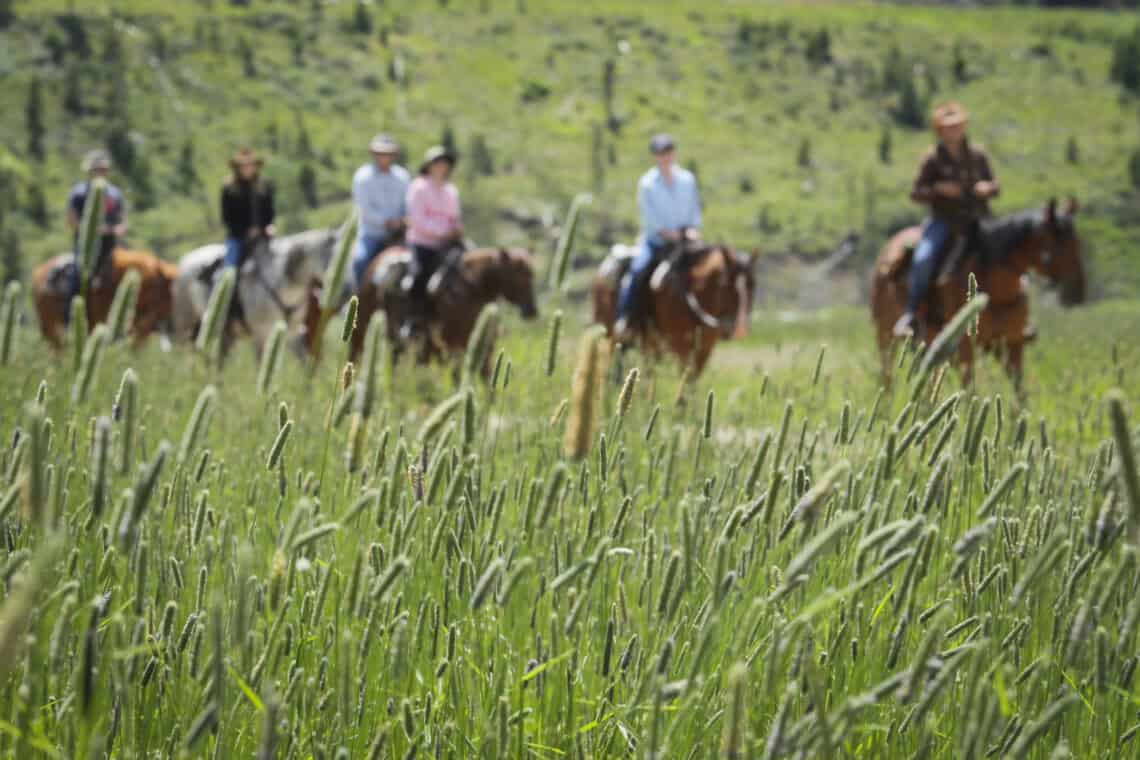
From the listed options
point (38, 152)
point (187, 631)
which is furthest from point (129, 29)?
point (187, 631)

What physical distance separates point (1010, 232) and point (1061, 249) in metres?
0.45

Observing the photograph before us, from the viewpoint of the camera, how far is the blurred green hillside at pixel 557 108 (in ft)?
204

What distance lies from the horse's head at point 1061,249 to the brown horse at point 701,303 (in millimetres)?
2762

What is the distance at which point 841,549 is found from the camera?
8.59ft

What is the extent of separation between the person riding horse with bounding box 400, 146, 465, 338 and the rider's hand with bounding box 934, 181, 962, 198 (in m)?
4.49

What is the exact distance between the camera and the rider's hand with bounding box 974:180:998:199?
10867 mm

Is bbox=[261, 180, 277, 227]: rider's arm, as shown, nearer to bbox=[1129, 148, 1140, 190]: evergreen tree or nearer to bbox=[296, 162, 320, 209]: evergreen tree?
bbox=[296, 162, 320, 209]: evergreen tree

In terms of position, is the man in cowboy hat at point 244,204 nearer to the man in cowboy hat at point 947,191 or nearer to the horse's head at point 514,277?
the horse's head at point 514,277

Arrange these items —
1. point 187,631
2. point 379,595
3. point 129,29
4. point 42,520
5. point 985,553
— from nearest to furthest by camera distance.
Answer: point 42,520, point 379,595, point 187,631, point 985,553, point 129,29

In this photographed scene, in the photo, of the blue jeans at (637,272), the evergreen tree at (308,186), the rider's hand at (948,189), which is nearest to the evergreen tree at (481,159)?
the evergreen tree at (308,186)

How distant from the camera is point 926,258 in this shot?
11273 mm

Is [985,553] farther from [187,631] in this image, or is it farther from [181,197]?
[181,197]

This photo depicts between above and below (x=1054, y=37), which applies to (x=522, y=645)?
below

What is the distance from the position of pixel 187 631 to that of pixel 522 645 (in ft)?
1.88
